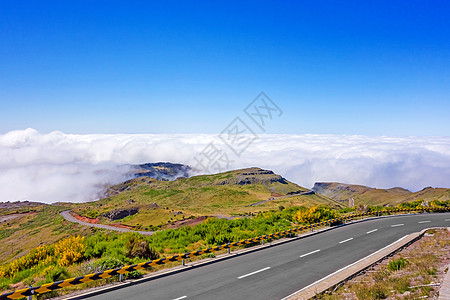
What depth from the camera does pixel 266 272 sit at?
14.1m

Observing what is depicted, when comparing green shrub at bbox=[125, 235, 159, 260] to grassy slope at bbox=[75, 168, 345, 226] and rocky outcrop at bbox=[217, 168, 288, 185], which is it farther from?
rocky outcrop at bbox=[217, 168, 288, 185]

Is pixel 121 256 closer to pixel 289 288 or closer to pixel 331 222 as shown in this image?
pixel 289 288

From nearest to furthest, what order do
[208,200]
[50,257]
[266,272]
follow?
1. [266,272]
2. [50,257]
3. [208,200]

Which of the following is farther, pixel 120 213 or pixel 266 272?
pixel 120 213

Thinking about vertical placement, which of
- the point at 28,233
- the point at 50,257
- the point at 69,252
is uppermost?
the point at 69,252

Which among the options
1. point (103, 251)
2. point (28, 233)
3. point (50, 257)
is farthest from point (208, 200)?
point (50, 257)

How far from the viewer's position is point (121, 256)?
15.4m

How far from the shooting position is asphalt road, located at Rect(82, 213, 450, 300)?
1137cm

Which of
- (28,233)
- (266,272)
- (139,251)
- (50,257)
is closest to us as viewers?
(266,272)

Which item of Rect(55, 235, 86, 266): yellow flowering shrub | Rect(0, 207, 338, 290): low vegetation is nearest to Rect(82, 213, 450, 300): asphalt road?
Rect(0, 207, 338, 290): low vegetation

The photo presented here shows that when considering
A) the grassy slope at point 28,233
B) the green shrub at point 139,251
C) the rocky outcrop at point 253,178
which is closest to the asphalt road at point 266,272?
the green shrub at point 139,251

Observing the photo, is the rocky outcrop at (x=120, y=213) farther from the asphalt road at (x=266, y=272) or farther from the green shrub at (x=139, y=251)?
the asphalt road at (x=266, y=272)

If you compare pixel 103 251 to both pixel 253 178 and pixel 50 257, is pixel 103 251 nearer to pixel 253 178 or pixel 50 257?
pixel 50 257

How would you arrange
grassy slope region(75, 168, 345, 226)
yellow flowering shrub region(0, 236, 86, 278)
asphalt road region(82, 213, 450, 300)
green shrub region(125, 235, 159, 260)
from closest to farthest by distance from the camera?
asphalt road region(82, 213, 450, 300)
yellow flowering shrub region(0, 236, 86, 278)
green shrub region(125, 235, 159, 260)
grassy slope region(75, 168, 345, 226)
